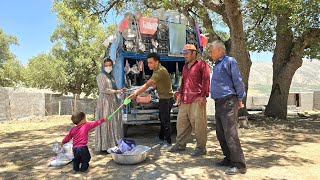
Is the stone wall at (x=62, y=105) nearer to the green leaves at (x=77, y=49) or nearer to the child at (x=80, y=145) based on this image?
the green leaves at (x=77, y=49)

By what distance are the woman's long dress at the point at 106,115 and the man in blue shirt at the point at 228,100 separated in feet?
6.20

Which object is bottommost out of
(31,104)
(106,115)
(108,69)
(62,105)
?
(62,105)

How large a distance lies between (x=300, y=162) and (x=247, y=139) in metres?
2.25

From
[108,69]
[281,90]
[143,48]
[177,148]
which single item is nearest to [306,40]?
[281,90]

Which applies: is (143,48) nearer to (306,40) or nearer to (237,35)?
(237,35)

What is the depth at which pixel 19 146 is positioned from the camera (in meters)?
6.84

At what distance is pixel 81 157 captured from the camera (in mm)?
4434

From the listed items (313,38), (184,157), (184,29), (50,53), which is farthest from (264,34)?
(50,53)

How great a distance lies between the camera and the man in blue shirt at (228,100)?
4.12 metres

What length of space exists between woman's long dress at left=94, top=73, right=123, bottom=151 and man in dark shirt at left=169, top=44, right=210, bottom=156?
3.87 feet

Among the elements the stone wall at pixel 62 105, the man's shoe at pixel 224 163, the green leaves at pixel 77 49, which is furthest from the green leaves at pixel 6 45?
the man's shoe at pixel 224 163

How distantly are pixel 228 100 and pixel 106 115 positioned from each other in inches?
85.8

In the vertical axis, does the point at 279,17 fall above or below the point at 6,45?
below

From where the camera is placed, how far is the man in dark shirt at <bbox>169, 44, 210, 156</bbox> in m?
5.07
